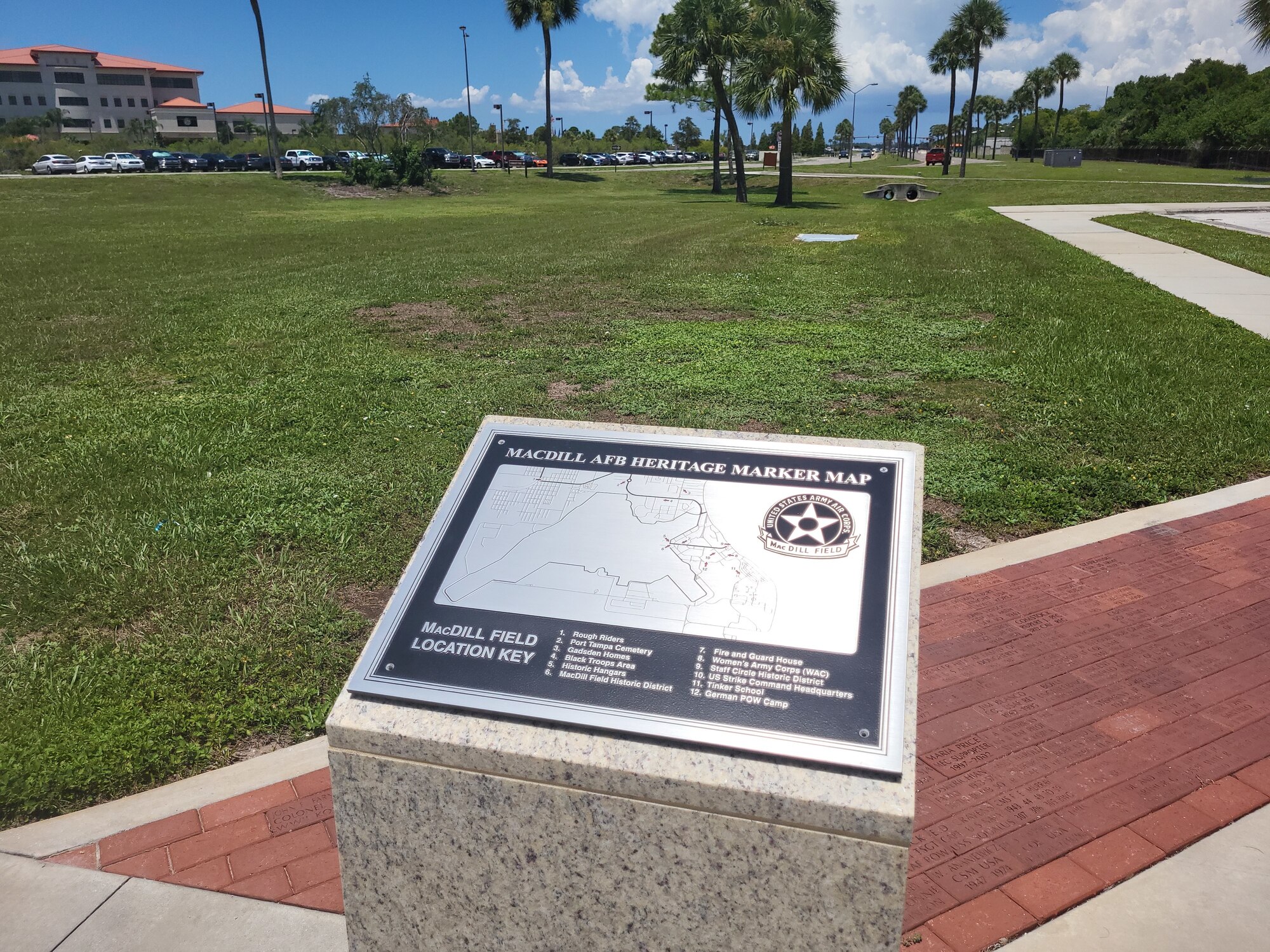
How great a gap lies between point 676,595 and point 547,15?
54.2 m

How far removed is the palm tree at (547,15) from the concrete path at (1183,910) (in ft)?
166

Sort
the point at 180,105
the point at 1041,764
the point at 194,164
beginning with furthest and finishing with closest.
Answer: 1. the point at 180,105
2. the point at 194,164
3. the point at 1041,764

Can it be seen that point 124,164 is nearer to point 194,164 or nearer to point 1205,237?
point 194,164

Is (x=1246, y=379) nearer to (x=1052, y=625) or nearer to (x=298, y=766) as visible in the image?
(x=1052, y=625)

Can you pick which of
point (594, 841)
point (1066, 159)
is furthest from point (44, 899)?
point (1066, 159)

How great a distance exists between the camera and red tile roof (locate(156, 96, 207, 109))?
9600 cm

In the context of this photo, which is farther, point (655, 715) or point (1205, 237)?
point (1205, 237)

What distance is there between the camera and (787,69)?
31.2 m

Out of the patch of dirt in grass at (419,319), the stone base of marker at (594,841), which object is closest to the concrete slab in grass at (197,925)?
the stone base of marker at (594,841)

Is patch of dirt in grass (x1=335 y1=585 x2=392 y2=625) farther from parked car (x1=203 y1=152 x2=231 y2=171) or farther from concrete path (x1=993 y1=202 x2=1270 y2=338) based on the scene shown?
parked car (x1=203 y1=152 x2=231 y2=171)

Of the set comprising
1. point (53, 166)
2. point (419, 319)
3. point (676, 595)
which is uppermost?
point (53, 166)

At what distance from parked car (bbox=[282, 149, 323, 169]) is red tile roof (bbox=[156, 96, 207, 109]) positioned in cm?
4686

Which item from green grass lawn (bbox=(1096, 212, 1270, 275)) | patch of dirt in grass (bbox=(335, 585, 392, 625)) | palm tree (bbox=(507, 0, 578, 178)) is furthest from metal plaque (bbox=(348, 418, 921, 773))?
palm tree (bbox=(507, 0, 578, 178))

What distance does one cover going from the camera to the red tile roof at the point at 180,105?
315ft
